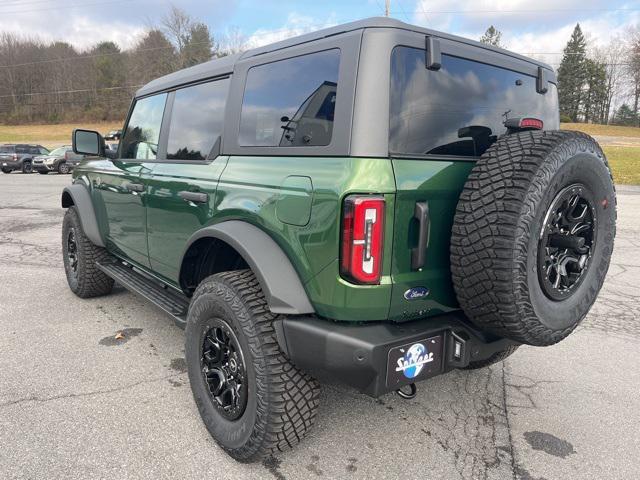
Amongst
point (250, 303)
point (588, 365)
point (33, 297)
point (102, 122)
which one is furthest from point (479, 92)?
point (102, 122)

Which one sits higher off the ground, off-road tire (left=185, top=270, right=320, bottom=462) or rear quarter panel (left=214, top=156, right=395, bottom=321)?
rear quarter panel (left=214, top=156, right=395, bottom=321)

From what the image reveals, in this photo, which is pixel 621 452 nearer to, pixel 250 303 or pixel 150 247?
pixel 250 303

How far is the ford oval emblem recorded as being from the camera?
203 centimetres

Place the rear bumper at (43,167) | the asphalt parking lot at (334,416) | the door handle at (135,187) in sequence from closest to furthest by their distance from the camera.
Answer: the asphalt parking lot at (334,416) < the door handle at (135,187) < the rear bumper at (43,167)

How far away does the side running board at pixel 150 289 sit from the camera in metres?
3.04

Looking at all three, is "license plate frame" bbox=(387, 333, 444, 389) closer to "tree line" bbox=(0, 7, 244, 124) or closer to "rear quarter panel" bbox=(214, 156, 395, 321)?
"rear quarter panel" bbox=(214, 156, 395, 321)

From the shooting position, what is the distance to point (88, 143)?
4.23 metres

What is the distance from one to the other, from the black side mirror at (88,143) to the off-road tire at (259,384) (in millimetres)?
2569

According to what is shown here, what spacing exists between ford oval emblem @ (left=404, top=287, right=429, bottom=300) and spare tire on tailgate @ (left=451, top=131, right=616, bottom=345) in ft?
0.43

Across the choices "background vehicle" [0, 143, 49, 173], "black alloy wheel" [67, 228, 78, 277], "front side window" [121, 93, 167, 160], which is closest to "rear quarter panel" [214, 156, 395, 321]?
"front side window" [121, 93, 167, 160]

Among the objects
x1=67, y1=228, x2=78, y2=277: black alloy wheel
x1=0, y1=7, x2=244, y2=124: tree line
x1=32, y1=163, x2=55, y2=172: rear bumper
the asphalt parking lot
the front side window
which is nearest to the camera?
the asphalt parking lot

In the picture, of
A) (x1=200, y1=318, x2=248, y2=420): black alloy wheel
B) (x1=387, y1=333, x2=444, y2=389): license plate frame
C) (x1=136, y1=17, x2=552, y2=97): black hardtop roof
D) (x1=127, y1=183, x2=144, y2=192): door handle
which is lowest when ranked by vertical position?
(x1=200, y1=318, x2=248, y2=420): black alloy wheel

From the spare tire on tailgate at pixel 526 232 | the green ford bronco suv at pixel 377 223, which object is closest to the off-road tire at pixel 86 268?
the green ford bronco suv at pixel 377 223

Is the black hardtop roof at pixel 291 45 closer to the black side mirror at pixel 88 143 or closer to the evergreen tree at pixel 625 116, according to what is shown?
the black side mirror at pixel 88 143
